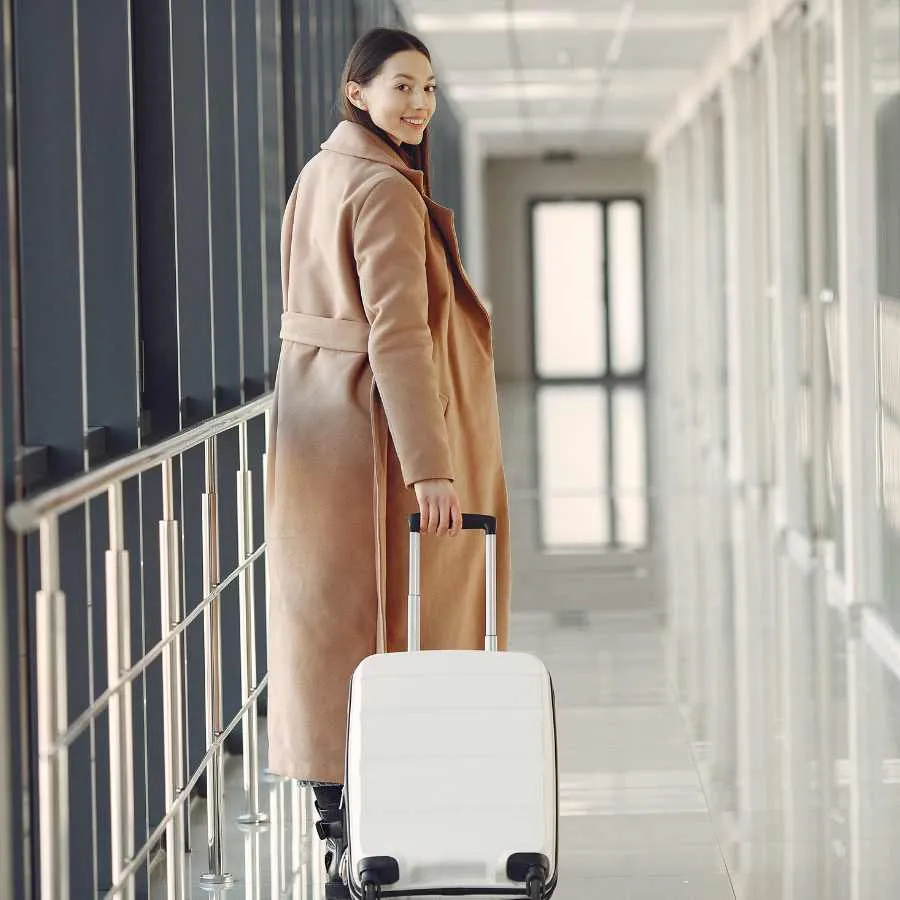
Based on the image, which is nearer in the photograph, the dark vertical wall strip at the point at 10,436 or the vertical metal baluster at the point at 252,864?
the dark vertical wall strip at the point at 10,436

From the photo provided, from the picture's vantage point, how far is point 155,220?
11.4 feet

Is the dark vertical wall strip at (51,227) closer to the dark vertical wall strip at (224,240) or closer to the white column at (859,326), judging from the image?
the dark vertical wall strip at (224,240)

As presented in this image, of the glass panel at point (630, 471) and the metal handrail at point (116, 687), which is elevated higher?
the metal handrail at point (116, 687)

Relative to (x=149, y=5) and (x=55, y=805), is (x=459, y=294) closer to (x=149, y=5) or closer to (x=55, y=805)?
(x=149, y=5)

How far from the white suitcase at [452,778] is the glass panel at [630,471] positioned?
18.6ft

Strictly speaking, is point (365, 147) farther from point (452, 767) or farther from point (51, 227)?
point (452, 767)

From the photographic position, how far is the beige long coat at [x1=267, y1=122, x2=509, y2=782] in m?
2.93

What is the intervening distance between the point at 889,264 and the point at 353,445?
11.5 feet

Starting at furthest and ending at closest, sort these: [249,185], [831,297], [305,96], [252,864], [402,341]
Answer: [831,297], [305,96], [249,185], [252,864], [402,341]

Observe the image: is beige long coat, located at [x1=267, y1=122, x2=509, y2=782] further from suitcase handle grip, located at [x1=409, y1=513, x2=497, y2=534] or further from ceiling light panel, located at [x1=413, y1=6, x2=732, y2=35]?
ceiling light panel, located at [x1=413, y1=6, x2=732, y2=35]

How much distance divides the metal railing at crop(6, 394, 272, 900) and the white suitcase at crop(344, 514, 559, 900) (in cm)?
37

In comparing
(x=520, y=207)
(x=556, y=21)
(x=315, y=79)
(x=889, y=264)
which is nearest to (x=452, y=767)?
(x=315, y=79)

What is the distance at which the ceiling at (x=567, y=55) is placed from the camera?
9875mm

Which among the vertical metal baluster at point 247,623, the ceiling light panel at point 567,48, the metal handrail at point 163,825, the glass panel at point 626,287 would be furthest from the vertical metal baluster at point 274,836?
the glass panel at point 626,287
